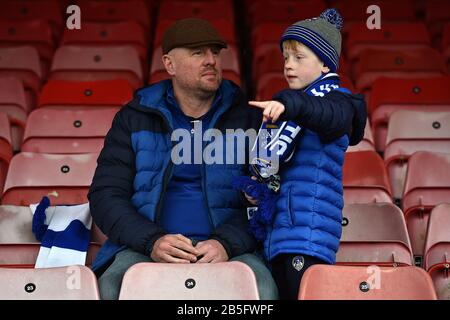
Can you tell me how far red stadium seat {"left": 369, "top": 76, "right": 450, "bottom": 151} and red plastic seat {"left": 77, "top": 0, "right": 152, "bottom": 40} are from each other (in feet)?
5.84

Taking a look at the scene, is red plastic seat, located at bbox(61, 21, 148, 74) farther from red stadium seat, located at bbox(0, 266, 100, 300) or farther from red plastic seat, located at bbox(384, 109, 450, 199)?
red stadium seat, located at bbox(0, 266, 100, 300)

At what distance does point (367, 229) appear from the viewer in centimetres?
374

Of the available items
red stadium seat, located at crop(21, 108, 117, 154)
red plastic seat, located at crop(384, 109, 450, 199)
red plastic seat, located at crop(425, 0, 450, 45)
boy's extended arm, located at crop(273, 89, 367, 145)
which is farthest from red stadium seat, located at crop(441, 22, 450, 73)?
boy's extended arm, located at crop(273, 89, 367, 145)

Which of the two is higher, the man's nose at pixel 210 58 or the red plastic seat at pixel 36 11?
the red plastic seat at pixel 36 11

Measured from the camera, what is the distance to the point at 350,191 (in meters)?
4.05

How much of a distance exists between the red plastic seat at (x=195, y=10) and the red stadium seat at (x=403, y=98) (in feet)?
4.61

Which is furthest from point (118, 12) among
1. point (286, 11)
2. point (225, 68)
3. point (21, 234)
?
point (21, 234)

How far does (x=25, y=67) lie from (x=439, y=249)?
271 cm

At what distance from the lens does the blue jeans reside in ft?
10.2

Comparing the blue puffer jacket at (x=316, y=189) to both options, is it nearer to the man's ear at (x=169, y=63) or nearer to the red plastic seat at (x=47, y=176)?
the man's ear at (x=169, y=63)

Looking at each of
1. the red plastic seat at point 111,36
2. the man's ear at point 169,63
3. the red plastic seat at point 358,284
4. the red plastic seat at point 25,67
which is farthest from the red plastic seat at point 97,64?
the red plastic seat at point 358,284

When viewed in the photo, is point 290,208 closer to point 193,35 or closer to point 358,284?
point 358,284

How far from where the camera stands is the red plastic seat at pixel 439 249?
11.5 feet
